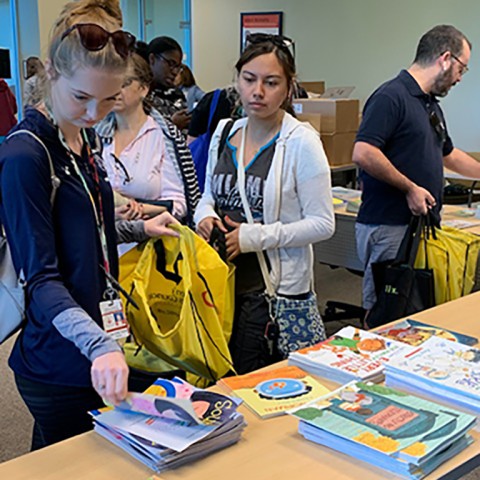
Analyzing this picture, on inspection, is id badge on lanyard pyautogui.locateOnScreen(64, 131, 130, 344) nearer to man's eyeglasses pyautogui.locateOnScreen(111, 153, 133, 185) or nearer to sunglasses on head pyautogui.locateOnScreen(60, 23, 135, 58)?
sunglasses on head pyautogui.locateOnScreen(60, 23, 135, 58)

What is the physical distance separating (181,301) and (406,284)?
1244 mm

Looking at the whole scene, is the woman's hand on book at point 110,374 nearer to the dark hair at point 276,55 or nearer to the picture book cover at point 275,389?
the picture book cover at point 275,389

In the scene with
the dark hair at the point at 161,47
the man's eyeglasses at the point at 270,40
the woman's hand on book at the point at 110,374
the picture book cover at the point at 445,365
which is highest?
the dark hair at the point at 161,47

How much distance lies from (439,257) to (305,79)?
5936mm

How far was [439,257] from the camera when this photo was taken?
2.67 m

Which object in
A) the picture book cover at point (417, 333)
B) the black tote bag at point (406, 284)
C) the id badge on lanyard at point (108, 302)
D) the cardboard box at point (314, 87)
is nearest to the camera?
the id badge on lanyard at point (108, 302)

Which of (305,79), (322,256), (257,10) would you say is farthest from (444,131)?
→ (257,10)

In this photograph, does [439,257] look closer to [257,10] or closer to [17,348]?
[17,348]

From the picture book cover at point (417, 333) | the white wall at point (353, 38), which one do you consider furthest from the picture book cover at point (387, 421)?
the white wall at point (353, 38)

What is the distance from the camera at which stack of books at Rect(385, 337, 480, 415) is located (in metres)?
1.37

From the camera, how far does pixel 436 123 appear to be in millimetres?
2822

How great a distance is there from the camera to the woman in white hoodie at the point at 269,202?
1.92 metres

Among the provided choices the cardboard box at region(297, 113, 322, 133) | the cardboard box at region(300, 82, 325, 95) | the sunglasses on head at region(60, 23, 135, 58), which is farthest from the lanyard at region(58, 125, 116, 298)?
the cardboard box at region(300, 82, 325, 95)

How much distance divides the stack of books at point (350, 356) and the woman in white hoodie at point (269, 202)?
33 centimetres
